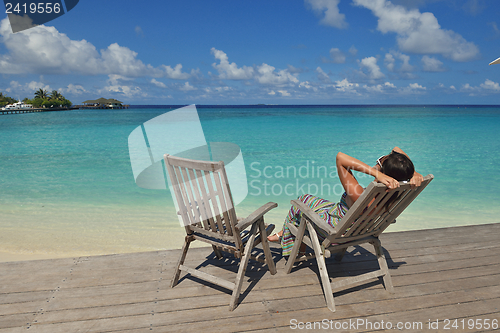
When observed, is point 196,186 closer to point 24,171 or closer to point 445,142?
point 24,171

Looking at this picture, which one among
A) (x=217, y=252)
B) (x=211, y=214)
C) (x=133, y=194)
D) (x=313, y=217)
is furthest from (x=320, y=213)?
(x=133, y=194)

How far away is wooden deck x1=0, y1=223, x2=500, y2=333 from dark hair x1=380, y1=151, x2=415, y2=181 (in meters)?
0.96

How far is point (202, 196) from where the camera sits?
2326mm

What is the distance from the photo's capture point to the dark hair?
2027mm

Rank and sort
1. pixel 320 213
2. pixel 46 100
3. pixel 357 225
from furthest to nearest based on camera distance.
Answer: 1. pixel 46 100
2. pixel 320 213
3. pixel 357 225

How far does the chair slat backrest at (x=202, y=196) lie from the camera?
7.06 ft

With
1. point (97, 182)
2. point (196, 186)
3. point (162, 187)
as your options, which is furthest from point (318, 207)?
point (97, 182)

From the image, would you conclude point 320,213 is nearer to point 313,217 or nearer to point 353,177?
point 313,217

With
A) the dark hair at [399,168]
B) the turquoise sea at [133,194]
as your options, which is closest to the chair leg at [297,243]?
the dark hair at [399,168]

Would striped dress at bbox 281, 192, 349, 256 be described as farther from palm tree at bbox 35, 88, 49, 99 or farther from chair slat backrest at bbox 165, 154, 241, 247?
palm tree at bbox 35, 88, 49, 99

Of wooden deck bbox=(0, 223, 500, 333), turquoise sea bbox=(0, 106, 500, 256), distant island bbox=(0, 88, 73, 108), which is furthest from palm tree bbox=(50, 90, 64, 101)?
wooden deck bbox=(0, 223, 500, 333)

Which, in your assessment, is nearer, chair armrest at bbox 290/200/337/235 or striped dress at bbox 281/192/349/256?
chair armrest at bbox 290/200/337/235

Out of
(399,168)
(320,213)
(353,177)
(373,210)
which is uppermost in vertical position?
(399,168)

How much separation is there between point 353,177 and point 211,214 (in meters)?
1.09
